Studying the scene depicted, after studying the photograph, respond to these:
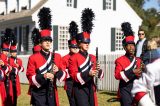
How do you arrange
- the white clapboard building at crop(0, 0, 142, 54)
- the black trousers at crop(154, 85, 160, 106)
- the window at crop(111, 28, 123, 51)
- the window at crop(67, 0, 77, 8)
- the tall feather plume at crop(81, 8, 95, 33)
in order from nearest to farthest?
1. the black trousers at crop(154, 85, 160, 106)
2. the tall feather plume at crop(81, 8, 95, 33)
3. the white clapboard building at crop(0, 0, 142, 54)
4. the window at crop(67, 0, 77, 8)
5. the window at crop(111, 28, 123, 51)

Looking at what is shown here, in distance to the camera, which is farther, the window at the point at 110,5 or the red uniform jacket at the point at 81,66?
the window at the point at 110,5

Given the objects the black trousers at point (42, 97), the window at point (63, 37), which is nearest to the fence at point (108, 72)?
the window at point (63, 37)

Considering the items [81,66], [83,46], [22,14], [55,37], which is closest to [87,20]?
[83,46]

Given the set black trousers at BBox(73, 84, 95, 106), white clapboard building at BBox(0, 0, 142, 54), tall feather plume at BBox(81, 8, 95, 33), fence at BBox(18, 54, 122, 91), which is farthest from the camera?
white clapboard building at BBox(0, 0, 142, 54)

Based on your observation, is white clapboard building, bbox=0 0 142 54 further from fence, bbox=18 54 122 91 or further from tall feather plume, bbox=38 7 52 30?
tall feather plume, bbox=38 7 52 30

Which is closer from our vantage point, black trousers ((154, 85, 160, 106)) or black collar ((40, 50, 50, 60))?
black trousers ((154, 85, 160, 106))

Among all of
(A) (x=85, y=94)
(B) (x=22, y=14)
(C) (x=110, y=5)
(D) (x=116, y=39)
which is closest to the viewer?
(A) (x=85, y=94)

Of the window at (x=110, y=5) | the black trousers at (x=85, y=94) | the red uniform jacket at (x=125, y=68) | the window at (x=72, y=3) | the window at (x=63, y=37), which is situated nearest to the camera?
the red uniform jacket at (x=125, y=68)

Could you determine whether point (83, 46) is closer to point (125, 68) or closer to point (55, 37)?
point (125, 68)

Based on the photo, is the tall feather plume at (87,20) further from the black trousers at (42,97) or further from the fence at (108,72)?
the fence at (108,72)

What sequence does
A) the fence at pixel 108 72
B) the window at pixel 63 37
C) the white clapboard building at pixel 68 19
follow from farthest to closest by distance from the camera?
the white clapboard building at pixel 68 19 < the window at pixel 63 37 < the fence at pixel 108 72

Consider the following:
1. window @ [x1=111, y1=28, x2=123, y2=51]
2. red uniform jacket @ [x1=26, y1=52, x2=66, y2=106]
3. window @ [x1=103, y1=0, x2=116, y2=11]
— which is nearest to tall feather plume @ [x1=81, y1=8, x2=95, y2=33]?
red uniform jacket @ [x1=26, y1=52, x2=66, y2=106]

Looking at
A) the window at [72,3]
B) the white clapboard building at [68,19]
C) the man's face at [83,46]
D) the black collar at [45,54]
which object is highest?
the window at [72,3]

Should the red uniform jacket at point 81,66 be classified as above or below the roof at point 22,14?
below
